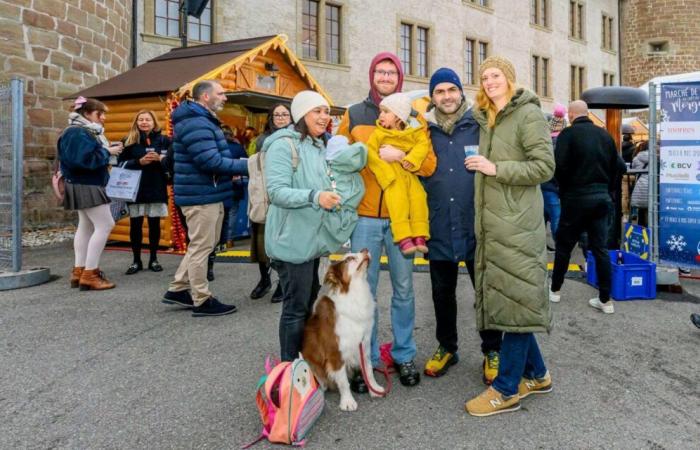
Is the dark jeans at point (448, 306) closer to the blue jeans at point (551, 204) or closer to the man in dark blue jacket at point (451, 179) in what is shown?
the man in dark blue jacket at point (451, 179)

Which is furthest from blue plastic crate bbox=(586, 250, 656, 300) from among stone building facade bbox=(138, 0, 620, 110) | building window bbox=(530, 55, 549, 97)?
building window bbox=(530, 55, 549, 97)

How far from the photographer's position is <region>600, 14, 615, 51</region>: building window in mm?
29047

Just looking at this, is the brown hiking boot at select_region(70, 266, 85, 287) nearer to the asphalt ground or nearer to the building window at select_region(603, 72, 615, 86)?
the asphalt ground

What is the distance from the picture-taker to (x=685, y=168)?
244 inches

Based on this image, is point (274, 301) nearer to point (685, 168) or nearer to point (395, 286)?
point (395, 286)

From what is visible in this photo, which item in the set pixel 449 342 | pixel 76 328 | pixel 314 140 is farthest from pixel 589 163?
pixel 76 328

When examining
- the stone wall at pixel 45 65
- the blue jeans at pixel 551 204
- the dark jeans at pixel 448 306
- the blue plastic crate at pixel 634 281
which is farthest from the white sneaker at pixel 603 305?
the stone wall at pixel 45 65

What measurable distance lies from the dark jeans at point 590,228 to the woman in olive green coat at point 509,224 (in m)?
2.44

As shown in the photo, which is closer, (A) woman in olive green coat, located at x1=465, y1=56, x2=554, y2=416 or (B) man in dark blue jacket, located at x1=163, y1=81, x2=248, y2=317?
(A) woman in olive green coat, located at x1=465, y1=56, x2=554, y2=416

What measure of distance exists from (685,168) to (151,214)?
6646 millimetres

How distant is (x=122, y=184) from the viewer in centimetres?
661

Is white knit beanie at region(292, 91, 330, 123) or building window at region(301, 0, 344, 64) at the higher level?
building window at region(301, 0, 344, 64)

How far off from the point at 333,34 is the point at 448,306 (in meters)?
16.2

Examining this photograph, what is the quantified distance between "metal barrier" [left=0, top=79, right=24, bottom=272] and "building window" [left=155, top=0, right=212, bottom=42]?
8.72m
